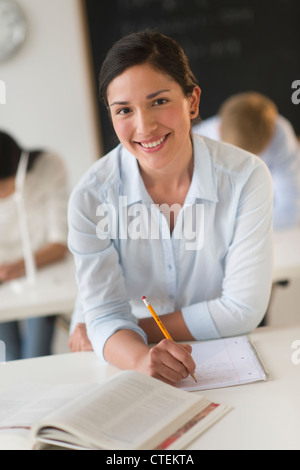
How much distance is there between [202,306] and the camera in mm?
1254

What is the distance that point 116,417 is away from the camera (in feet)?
2.81

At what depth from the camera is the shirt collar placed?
1.26 m

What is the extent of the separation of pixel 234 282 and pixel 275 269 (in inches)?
27.8

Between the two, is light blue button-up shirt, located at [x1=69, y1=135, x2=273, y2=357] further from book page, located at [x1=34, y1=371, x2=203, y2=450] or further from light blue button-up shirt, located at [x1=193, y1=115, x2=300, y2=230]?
light blue button-up shirt, located at [x1=193, y1=115, x2=300, y2=230]

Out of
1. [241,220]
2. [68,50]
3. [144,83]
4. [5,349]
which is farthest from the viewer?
[68,50]

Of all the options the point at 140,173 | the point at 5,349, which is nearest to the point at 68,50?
the point at 5,349

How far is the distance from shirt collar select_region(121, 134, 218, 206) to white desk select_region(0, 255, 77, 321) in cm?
66

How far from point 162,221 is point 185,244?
0.24 feet

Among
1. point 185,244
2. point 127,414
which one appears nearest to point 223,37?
point 185,244

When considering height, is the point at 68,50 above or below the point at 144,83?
above

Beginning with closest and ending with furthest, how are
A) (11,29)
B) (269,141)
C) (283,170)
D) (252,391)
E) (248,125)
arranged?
(252,391)
(248,125)
(269,141)
(283,170)
(11,29)

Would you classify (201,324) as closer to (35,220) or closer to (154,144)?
(154,144)

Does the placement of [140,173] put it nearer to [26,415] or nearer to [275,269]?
[26,415]

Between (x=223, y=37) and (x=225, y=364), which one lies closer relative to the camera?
(x=225, y=364)
